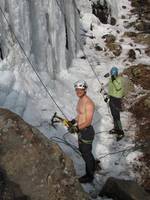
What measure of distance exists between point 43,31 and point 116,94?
3.51 metres

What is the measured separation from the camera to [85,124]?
752 centimetres

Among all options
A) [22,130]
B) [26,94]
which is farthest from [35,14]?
[22,130]

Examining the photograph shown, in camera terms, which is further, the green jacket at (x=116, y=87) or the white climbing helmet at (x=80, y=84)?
the green jacket at (x=116, y=87)

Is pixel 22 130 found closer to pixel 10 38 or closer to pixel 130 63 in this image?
pixel 10 38

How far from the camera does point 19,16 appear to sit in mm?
11086

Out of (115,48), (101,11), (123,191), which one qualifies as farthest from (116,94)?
(101,11)

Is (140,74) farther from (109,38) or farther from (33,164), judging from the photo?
(33,164)

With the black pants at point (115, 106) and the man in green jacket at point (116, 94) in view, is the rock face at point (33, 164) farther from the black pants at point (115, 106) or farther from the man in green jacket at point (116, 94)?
the black pants at point (115, 106)

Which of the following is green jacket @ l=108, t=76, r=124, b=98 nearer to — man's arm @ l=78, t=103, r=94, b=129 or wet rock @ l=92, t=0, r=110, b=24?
man's arm @ l=78, t=103, r=94, b=129

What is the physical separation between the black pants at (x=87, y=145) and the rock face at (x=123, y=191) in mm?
551

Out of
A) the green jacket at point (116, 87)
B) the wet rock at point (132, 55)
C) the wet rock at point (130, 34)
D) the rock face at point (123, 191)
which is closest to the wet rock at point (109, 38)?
the wet rock at point (130, 34)

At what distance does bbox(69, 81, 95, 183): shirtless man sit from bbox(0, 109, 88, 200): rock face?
5.02 feet

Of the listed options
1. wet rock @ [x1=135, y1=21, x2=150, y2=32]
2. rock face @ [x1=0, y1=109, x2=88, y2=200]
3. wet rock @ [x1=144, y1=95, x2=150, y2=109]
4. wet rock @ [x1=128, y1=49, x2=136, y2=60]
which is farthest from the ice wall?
rock face @ [x1=0, y1=109, x2=88, y2=200]

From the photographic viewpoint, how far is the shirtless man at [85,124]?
24.0ft
